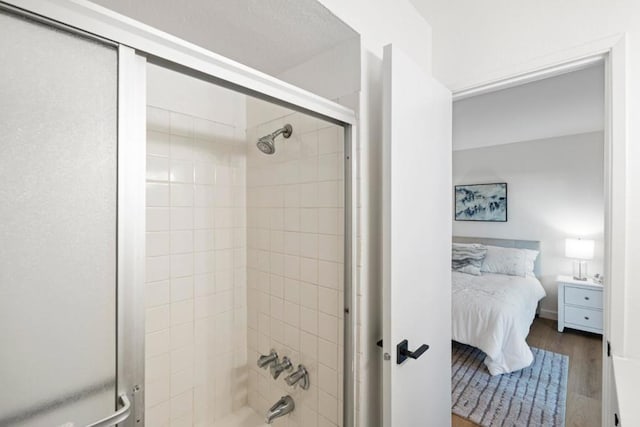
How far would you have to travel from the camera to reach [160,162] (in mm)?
1477

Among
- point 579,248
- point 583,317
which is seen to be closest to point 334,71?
point 579,248

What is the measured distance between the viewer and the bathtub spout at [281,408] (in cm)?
150

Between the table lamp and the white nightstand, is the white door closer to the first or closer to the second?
the white nightstand

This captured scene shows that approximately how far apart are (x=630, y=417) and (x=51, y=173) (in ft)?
4.83

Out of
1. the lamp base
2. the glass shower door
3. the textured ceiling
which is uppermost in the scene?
the textured ceiling

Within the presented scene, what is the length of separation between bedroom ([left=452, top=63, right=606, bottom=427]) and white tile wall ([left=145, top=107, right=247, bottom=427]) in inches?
62.3

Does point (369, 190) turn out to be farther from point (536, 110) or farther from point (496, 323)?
point (536, 110)

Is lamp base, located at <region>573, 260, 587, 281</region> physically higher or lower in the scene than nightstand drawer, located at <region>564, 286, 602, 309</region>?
higher

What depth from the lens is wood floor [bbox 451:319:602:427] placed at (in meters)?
2.06

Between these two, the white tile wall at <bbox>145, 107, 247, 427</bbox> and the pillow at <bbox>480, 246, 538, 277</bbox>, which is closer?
the white tile wall at <bbox>145, 107, 247, 427</bbox>

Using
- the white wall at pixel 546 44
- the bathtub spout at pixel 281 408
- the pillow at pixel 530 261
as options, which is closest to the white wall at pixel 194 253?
the bathtub spout at pixel 281 408

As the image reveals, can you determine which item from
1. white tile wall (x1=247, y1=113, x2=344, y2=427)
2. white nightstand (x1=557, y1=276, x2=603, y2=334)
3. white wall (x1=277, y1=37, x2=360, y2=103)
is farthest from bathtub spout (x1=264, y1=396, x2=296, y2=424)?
white nightstand (x1=557, y1=276, x2=603, y2=334)

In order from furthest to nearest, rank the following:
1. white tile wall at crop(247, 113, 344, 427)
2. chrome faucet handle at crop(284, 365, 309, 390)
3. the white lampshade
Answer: the white lampshade, chrome faucet handle at crop(284, 365, 309, 390), white tile wall at crop(247, 113, 344, 427)

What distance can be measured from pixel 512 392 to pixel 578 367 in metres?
0.90
